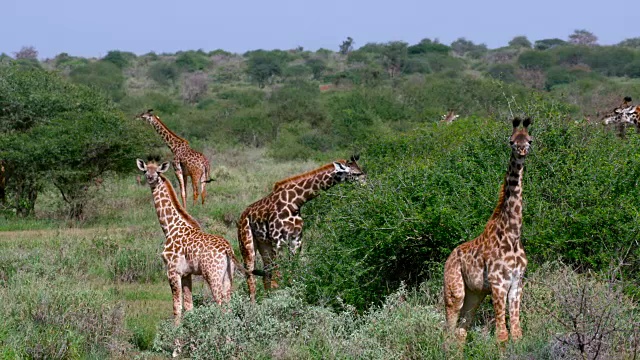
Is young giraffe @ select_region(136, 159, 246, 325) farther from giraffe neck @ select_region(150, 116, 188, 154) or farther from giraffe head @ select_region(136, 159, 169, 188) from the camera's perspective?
giraffe neck @ select_region(150, 116, 188, 154)

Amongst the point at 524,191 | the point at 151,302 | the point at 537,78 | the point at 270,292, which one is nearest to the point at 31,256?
the point at 151,302

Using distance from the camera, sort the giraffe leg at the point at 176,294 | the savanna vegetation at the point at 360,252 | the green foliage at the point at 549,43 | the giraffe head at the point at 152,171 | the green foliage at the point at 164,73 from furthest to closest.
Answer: the green foliage at the point at 549,43 → the green foliage at the point at 164,73 → the giraffe head at the point at 152,171 → the giraffe leg at the point at 176,294 → the savanna vegetation at the point at 360,252

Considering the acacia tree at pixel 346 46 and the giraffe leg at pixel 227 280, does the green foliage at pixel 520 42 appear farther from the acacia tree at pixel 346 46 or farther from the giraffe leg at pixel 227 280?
the giraffe leg at pixel 227 280

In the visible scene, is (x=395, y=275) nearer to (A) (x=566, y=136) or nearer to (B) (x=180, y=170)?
(A) (x=566, y=136)

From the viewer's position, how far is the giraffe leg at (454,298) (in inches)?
290

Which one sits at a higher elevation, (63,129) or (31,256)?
(63,129)

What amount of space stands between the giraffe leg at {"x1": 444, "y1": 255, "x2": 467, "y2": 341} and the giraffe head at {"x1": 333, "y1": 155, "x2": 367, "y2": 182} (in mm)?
3546

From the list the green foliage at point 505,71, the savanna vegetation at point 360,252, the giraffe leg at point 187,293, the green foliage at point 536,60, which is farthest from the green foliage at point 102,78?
the giraffe leg at point 187,293

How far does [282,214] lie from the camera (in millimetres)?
10664

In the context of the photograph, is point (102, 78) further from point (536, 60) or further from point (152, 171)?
point (152, 171)

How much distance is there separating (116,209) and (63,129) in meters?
1.88

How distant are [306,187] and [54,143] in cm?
837

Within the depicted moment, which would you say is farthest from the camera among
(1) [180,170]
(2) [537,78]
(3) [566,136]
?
(2) [537,78]

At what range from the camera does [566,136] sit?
10.1 m
